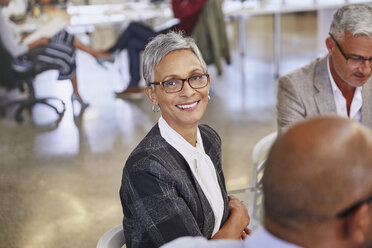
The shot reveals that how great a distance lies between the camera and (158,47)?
1.47 meters

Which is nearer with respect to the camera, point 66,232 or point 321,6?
point 66,232

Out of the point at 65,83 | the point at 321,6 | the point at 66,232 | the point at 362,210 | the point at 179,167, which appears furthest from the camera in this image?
the point at 321,6

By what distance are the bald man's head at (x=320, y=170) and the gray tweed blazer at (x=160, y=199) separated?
0.61m

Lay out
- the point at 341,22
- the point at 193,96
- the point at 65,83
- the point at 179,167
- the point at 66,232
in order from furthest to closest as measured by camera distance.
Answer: the point at 65,83 → the point at 66,232 → the point at 341,22 → the point at 193,96 → the point at 179,167

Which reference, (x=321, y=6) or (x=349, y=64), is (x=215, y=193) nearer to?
(x=349, y=64)

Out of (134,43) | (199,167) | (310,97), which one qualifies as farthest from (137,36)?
(199,167)

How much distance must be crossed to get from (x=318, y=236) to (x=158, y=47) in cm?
87

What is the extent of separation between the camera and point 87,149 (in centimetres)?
418

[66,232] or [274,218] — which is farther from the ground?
[274,218]

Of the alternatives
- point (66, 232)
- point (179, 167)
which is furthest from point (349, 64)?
point (66, 232)

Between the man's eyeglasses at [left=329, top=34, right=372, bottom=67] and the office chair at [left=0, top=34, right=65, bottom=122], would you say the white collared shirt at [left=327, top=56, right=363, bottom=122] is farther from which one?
the office chair at [left=0, top=34, right=65, bottom=122]

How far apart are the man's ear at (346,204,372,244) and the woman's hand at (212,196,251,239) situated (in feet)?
2.34

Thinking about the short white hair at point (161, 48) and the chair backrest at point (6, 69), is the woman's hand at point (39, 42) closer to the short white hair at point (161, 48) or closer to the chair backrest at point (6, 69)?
the chair backrest at point (6, 69)

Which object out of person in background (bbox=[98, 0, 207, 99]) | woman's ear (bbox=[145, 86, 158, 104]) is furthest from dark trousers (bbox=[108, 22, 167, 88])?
woman's ear (bbox=[145, 86, 158, 104])
